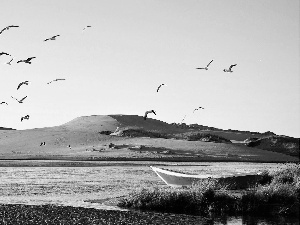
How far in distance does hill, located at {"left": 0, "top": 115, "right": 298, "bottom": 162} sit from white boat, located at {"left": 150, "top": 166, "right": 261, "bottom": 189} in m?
57.1

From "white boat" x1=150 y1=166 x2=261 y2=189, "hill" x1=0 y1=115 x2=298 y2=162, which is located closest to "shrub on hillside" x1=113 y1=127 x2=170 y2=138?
"hill" x1=0 y1=115 x2=298 y2=162

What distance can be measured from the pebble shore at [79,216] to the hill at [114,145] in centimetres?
7503

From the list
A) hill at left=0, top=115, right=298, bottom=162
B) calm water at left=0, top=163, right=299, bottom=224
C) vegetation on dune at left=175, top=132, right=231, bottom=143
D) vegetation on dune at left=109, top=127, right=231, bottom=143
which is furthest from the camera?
vegetation on dune at left=175, top=132, right=231, bottom=143

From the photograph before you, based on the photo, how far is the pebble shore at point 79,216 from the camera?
34656 millimetres

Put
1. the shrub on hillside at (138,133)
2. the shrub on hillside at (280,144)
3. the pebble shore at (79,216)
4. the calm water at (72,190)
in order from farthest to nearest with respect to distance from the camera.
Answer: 1. the shrub on hillside at (280,144)
2. the shrub on hillside at (138,133)
3. the calm water at (72,190)
4. the pebble shore at (79,216)

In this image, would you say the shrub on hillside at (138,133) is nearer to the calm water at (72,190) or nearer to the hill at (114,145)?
the hill at (114,145)

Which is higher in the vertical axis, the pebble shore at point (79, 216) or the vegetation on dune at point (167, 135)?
the vegetation on dune at point (167, 135)

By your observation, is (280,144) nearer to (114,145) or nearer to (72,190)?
(114,145)

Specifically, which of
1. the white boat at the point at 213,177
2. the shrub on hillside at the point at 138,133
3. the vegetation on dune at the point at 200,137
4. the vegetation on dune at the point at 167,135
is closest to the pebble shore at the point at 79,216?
the white boat at the point at 213,177

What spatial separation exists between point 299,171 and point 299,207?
14979mm

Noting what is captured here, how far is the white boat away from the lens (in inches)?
1978

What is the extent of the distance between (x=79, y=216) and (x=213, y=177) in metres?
15.4

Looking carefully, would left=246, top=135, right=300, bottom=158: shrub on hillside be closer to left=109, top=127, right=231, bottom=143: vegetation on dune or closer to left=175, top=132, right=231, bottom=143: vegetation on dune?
left=175, top=132, right=231, bottom=143: vegetation on dune

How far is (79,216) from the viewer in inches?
1426
